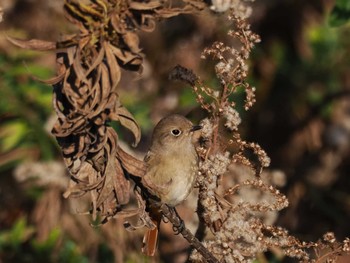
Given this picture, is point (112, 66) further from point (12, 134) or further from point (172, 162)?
point (12, 134)

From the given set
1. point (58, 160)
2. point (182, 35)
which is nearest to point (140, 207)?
point (58, 160)

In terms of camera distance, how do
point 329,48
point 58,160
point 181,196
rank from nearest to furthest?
point 181,196, point 58,160, point 329,48

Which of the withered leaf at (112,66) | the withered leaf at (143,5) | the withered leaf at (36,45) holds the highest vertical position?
the withered leaf at (143,5)

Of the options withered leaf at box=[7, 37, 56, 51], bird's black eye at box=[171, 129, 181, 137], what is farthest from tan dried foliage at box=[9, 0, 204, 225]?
bird's black eye at box=[171, 129, 181, 137]

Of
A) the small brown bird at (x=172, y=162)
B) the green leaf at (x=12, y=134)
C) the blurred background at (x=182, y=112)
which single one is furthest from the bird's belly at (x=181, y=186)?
the green leaf at (x=12, y=134)

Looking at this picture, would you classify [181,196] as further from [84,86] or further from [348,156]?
[348,156]

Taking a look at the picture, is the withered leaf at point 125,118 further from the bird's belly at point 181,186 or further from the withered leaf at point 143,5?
the bird's belly at point 181,186

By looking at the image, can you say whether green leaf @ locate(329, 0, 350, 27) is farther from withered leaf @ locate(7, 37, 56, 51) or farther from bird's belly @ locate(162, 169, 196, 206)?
withered leaf @ locate(7, 37, 56, 51)
